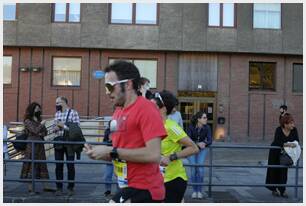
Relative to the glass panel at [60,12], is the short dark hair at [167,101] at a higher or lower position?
lower

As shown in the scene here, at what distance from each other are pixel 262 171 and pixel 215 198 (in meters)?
4.67

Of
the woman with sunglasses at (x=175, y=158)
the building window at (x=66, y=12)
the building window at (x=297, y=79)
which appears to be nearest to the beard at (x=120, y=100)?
the woman with sunglasses at (x=175, y=158)

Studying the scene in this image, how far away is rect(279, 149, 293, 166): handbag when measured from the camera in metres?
8.64

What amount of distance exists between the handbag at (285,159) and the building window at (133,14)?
17.0 m

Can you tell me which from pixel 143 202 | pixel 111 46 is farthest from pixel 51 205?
pixel 111 46

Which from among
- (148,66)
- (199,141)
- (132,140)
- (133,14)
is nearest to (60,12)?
(133,14)

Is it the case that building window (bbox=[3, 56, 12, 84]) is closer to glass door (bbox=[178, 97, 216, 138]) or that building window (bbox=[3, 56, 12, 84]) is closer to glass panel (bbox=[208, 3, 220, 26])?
glass door (bbox=[178, 97, 216, 138])

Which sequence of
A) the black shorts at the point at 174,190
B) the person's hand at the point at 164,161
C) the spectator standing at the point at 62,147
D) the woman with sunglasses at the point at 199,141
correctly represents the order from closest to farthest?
the person's hand at the point at 164,161 < the black shorts at the point at 174,190 < the woman with sunglasses at the point at 199,141 < the spectator standing at the point at 62,147

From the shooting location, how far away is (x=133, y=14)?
82.5 ft

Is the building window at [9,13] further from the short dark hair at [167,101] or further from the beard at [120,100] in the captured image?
the beard at [120,100]

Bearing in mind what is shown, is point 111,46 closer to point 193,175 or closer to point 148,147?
point 193,175

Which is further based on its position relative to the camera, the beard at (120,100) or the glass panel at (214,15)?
the glass panel at (214,15)

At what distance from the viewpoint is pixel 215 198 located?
8750 millimetres

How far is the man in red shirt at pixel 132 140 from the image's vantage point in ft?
10.5
